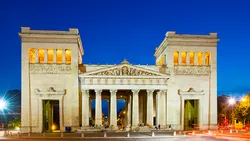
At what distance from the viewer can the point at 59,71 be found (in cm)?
6462

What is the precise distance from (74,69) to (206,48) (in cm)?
2991

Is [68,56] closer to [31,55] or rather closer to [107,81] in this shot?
[31,55]

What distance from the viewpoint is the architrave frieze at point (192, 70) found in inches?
2667

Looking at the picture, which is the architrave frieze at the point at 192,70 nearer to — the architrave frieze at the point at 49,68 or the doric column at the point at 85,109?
the doric column at the point at 85,109

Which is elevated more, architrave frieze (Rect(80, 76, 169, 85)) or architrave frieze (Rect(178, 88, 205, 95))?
architrave frieze (Rect(80, 76, 169, 85))

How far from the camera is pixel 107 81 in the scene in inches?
2557

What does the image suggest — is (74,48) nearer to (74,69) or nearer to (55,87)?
(74,69)

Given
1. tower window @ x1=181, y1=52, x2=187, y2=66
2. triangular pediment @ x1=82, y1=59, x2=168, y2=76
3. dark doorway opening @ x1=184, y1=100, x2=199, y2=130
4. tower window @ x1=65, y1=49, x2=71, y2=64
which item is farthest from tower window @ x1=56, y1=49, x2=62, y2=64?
dark doorway opening @ x1=184, y1=100, x2=199, y2=130

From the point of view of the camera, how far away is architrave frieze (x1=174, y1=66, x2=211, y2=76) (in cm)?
6775

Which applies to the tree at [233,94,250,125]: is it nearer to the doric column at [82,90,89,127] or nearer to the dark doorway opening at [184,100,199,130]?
the dark doorway opening at [184,100,199,130]

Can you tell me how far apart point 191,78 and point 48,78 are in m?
31.3

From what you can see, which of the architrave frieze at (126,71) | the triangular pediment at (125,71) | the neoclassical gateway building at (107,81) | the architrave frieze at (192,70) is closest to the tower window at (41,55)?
the neoclassical gateway building at (107,81)

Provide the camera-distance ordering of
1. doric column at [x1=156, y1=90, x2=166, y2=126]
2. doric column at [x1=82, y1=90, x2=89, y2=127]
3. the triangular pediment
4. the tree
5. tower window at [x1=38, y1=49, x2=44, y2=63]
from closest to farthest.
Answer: doric column at [x1=82, y1=90, x2=89, y2=127]
the triangular pediment
doric column at [x1=156, y1=90, x2=166, y2=126]
tower window at [x1=38, y1=49, x2=44, y2=63]
the tree

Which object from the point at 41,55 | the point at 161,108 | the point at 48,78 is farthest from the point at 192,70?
the point at 41,55
